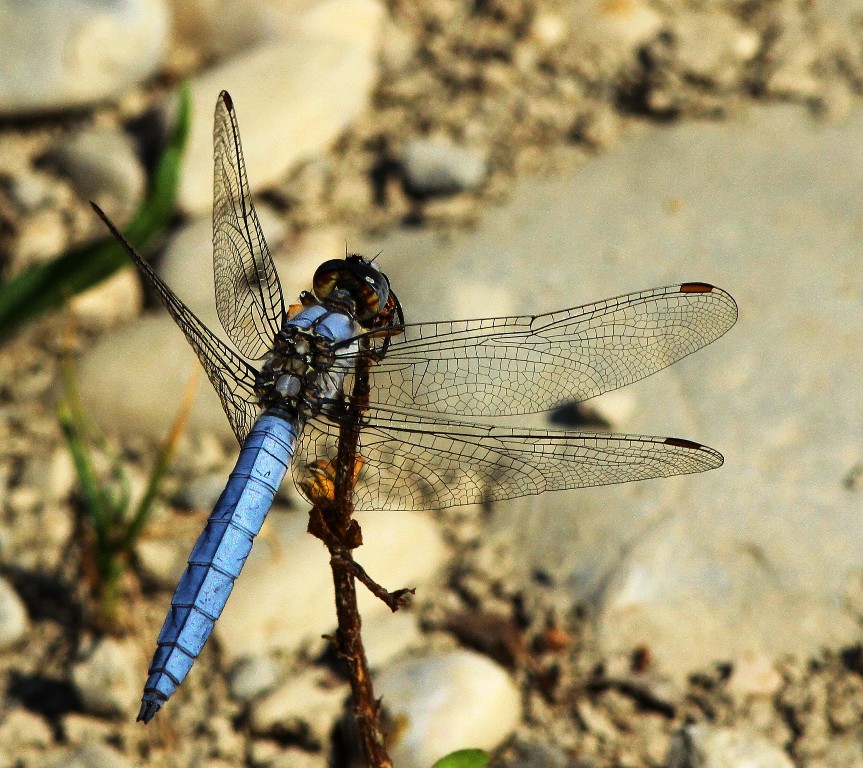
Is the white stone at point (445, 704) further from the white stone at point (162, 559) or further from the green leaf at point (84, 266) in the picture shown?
the green leaf at point (84, 266)

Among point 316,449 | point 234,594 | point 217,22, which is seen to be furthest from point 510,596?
point 217,22

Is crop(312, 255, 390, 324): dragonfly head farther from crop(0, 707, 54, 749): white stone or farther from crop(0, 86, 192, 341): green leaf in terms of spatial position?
crop(0, 707, 54, 749): white stone

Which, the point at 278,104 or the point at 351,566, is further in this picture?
the point at 278,104

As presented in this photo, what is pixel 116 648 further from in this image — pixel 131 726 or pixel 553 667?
pixel 553 667

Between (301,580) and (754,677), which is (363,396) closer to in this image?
(301,580)

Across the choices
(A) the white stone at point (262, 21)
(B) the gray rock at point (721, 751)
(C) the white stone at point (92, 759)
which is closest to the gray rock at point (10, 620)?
(C) the white stone at point (92, 759)

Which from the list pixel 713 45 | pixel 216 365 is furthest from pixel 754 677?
pixel 713 45
